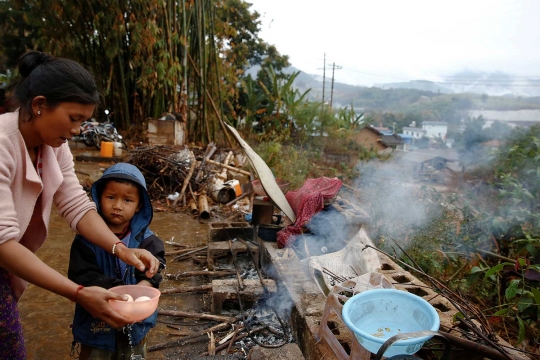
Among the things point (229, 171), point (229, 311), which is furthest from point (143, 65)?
point (229, 311)

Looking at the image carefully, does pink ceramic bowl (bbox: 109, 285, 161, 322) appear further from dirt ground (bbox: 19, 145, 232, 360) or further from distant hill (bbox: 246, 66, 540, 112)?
distant hill (bbox: 246, 66, 540, 112)

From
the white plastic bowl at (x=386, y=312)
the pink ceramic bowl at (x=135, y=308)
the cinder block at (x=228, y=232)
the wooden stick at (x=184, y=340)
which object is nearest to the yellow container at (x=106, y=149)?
the cinder block at (x=228, y=232)

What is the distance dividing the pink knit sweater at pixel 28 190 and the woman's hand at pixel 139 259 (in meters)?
0.33

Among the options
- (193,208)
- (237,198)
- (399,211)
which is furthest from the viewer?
(237,198)

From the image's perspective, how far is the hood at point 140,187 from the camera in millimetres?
2010

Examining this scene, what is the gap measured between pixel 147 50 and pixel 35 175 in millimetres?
8824

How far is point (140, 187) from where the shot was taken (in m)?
2.10

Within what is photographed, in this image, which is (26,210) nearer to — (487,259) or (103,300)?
(103,300)

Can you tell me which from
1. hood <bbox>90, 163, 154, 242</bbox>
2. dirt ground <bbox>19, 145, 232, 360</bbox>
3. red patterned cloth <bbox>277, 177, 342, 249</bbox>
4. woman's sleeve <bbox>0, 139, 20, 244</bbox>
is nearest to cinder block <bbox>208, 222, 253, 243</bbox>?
dirt ground <bbox>19, 145, 232, 360</bbox>

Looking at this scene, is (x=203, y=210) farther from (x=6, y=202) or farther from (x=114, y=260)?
(x=6, y=202)

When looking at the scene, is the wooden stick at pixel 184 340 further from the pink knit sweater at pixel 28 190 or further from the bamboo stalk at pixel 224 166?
the bamboo stalk at pixel 224 166

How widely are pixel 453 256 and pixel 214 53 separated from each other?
29.7 ft

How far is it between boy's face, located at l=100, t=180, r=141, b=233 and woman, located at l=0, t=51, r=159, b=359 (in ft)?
1.02

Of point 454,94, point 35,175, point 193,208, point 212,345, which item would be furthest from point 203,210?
point 454,94
